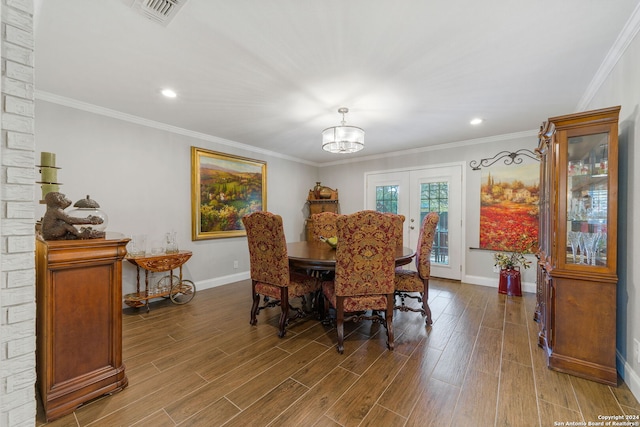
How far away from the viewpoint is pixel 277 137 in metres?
4.12

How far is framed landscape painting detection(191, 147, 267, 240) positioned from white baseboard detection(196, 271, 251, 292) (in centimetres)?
68

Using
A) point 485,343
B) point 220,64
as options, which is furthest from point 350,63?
point 485,343

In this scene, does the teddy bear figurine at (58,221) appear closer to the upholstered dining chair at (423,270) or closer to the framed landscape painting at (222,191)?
the framed landscape painting at (222,191)

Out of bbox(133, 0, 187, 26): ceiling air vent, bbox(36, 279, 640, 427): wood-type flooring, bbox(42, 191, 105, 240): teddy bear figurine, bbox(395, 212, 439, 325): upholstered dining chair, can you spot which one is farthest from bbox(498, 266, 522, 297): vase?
bbox(42, 191, 105, 240): teddy bear figurine

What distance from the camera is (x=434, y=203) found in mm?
4668

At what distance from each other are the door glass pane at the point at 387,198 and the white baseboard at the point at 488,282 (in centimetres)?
168

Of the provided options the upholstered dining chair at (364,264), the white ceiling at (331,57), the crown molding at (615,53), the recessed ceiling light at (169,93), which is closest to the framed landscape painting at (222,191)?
the white ceiling at (331,57)

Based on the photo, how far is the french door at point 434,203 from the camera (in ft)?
14.6

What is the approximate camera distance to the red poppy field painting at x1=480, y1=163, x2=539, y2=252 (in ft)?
12.5

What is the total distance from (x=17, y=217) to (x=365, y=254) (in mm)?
1951

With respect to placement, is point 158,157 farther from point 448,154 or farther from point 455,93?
point 448,154

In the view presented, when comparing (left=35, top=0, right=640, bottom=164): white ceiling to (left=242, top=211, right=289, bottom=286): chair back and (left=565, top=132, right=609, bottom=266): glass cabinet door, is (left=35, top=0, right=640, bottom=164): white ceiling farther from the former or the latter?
(left=242, top=211, right=289, bottom=286): chair back

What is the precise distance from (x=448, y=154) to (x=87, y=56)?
4756 mm

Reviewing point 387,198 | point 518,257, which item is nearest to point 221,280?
point 387,198
